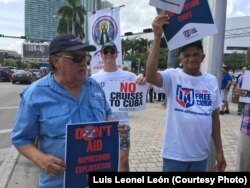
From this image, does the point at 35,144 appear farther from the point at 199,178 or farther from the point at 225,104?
the point at 225,104

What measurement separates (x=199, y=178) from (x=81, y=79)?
106cm

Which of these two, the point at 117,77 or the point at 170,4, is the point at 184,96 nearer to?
the point at 170,4

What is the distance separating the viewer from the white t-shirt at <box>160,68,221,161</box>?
323 centimetres

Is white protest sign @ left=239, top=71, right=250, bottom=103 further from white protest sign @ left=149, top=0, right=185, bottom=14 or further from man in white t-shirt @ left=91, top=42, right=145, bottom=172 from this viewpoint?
man in white t-shirt @ left=91, top=42, right=145, bottom=172

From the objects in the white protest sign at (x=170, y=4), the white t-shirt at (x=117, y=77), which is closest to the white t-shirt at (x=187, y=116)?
the white protest sign at (x=170, y=4)

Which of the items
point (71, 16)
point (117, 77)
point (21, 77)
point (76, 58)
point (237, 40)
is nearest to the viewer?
point (76, 58)

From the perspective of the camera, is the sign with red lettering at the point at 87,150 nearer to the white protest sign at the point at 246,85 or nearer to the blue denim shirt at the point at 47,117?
the blue denim shirt at the point at 47,117

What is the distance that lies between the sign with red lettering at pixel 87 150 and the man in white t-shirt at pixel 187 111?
816mm

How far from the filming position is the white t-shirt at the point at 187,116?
3232 mm

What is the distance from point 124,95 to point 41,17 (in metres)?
69.5

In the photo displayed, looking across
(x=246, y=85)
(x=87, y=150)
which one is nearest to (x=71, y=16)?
(x=246, y=85)

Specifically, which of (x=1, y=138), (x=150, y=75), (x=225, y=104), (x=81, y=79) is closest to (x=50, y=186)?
(x=81, y=79)

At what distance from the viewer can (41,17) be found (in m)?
71.3
